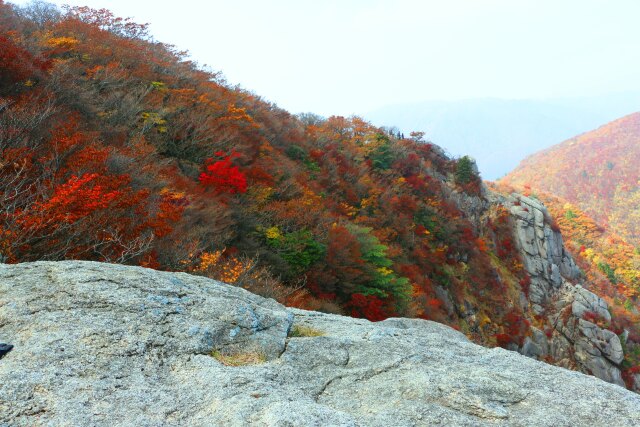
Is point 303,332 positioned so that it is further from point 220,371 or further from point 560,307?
point 560,307

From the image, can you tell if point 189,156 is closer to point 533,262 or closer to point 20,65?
point 20,65

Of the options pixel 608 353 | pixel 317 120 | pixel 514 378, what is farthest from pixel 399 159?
pixel 514 378

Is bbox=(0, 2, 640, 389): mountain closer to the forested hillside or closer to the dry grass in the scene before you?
the forested hillside

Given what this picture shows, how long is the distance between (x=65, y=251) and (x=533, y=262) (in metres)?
34.9

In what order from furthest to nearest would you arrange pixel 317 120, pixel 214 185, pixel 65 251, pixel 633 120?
pixel 633 120, pixel 317 120, pixel 214 185, pixel 65 251

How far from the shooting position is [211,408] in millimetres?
2893

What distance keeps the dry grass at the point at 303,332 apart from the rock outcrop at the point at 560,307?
26.7 m

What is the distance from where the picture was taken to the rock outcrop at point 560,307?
2669 cm

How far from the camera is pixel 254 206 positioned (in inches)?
659

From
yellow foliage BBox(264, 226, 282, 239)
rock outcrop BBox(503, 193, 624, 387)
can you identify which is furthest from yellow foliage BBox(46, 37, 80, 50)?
rock outcrop BBox(503, 193, 624, 387)

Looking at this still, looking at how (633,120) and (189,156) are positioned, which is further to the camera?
(633,120)

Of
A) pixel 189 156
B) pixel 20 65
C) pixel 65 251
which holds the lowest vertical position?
pixel 65 251

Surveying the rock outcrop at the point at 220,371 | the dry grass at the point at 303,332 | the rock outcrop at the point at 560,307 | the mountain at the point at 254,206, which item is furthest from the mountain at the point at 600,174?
the dry grass at the point at 303,332

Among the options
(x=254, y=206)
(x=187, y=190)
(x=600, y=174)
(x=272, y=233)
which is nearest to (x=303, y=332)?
(x=187, y=190)
